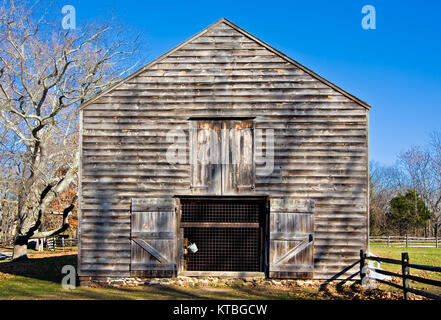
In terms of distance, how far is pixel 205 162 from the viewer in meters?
12.4

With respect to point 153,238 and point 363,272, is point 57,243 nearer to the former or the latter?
point 153,238

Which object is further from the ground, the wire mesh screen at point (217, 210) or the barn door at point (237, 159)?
the barn door at point (237, 159)

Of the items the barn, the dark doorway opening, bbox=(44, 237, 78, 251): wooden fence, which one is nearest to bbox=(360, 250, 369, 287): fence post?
the barn

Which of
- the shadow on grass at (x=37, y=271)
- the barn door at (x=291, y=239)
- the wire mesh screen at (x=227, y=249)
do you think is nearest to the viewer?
the barn door at (x=291, y=239)

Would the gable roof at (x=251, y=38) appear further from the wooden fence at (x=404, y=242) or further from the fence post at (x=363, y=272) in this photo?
the wooden fence at (x=404, y=242)

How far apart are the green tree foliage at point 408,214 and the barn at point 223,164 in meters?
33.7

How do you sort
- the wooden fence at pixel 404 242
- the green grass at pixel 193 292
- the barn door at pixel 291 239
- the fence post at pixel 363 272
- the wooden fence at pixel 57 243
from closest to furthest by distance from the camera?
the green grass at pixel 193 292
the fence post at pixel 363 272
the barn door at pixel 291 239
the wooden fence at pixel 57 243
the wooden fence at pixel 404 242

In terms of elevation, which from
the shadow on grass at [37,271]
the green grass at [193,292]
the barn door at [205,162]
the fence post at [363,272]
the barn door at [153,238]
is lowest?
the shadow on grass at [37,271]

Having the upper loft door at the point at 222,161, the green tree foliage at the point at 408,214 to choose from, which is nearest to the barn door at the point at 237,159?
the upper loft door at the point at 222,161

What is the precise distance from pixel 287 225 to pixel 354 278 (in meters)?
2.35

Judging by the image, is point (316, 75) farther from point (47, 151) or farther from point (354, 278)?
point (47, 151)

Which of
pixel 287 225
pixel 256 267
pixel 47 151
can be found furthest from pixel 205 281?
pixel 47 151

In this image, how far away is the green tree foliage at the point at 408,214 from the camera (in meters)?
42.5

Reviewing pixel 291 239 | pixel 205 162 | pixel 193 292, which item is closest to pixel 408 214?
pixel 291 239
